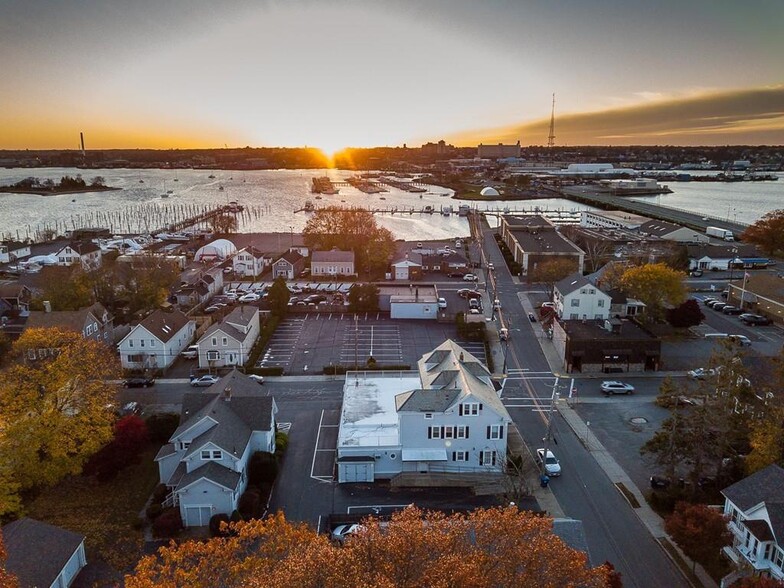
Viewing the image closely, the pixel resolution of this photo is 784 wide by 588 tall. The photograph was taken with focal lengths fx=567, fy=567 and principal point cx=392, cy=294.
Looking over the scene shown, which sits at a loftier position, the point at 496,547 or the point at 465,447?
the point at 496,547

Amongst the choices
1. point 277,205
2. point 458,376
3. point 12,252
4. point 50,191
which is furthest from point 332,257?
point 50,191

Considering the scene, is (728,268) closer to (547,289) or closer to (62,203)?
(547,289)

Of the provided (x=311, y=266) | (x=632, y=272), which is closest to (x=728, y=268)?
(x=632, y=272)

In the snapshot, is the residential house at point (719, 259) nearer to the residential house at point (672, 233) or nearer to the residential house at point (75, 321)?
the residential house at point (672, 233)

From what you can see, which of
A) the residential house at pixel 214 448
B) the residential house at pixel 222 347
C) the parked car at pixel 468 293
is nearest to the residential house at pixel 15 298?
the residential house at pixel 222 347

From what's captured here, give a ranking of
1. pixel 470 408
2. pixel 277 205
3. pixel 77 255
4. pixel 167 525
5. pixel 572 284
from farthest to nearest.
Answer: pixel 277 205 → pixel 77 255 → pixel 572 284 → pixel 470 408 → pixel 167 525

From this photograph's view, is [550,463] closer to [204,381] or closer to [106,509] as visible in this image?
[106,509]

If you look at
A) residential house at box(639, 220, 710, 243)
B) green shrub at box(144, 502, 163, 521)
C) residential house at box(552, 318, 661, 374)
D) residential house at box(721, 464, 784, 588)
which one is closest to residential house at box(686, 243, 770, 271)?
residential house at box(639, 220, 710, 243)
